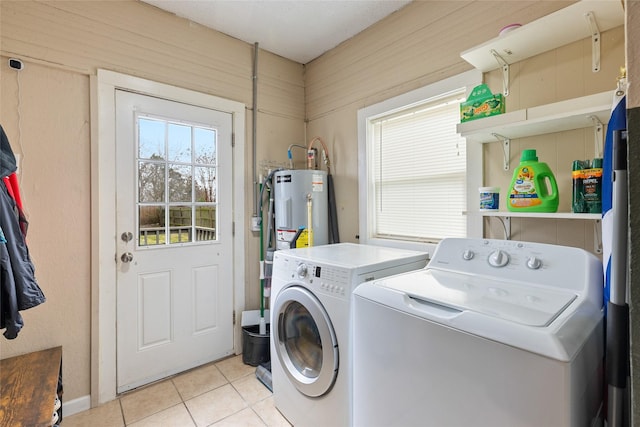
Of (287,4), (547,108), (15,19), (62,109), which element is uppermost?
(287,4)

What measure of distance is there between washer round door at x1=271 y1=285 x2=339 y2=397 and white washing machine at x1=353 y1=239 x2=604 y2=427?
9.4 inches

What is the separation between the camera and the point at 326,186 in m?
2.59

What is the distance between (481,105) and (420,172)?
0.67m

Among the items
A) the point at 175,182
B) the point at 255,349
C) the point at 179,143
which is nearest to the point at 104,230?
the point at 175,182

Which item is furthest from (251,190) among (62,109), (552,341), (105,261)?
(552,341)

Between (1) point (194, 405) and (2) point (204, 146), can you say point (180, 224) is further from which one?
(1) point (194, 405)

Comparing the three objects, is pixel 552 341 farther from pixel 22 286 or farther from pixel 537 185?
pixel 22 286

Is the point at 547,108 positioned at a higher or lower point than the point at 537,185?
higher

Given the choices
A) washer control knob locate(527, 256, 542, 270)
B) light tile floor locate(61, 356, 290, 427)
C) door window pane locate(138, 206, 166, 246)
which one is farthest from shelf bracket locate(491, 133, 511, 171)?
door window pane locate(138, 206, 166, 246)

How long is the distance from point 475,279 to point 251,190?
1905 mm

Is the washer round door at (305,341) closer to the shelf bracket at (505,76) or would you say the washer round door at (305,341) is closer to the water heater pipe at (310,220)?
the water heater pipe at (310,220)

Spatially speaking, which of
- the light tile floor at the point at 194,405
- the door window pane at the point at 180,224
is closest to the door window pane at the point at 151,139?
the door window pane at the point at 180,224

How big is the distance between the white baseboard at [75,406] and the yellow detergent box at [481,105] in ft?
9.13

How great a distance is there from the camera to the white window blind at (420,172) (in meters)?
1.94
